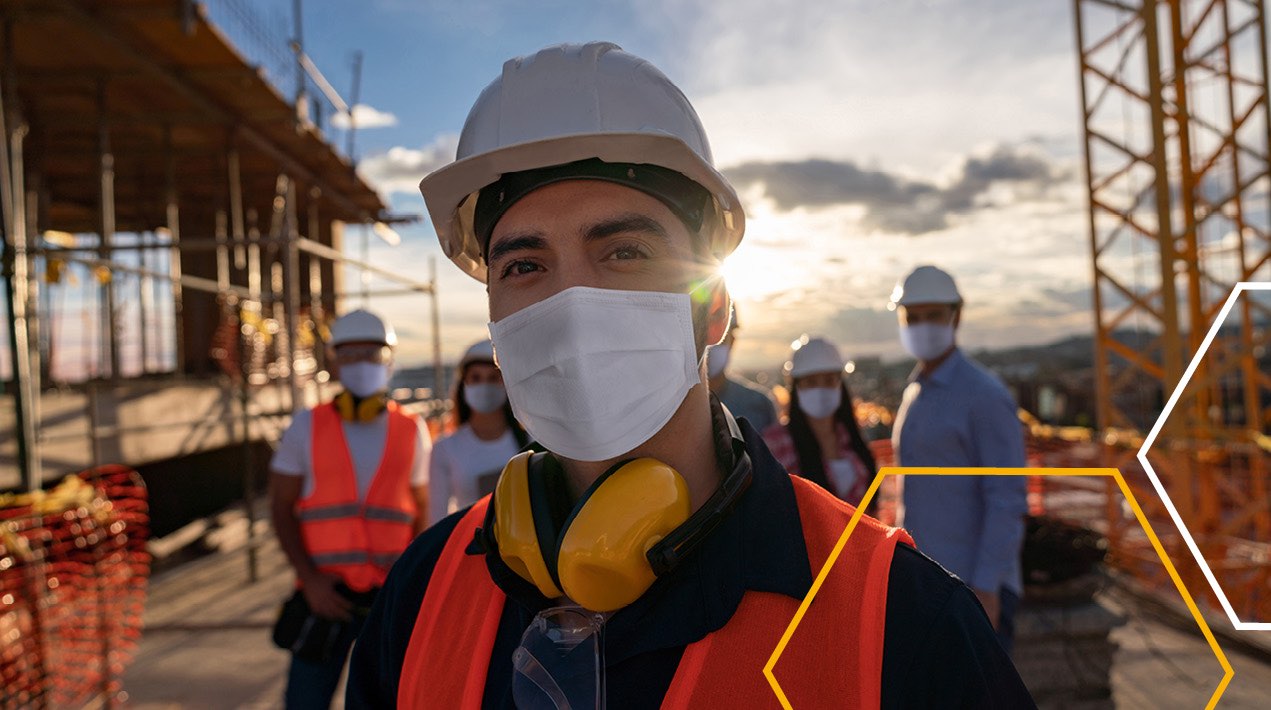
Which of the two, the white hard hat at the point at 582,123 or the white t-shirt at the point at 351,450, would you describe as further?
the white t-shirt at the point at 351,450

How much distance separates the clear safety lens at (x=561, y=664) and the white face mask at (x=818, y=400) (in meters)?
3.55

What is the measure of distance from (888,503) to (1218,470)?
12.0 metres

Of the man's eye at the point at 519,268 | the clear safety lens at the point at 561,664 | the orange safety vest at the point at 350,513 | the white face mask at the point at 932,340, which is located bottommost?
the orange safety vest at the point at 350,513

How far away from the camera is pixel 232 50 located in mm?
10375

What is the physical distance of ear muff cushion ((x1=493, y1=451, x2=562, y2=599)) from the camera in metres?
1.31

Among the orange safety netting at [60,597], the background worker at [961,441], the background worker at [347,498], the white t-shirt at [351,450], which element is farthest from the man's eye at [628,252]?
the orange safety netting at [60,597]

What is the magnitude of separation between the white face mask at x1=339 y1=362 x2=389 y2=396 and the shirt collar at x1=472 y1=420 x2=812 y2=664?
3475mm

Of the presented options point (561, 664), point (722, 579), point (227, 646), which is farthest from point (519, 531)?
point (227, 646)

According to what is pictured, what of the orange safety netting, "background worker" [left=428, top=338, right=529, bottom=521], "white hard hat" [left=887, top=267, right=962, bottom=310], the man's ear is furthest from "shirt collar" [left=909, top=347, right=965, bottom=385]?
the orange safety netting

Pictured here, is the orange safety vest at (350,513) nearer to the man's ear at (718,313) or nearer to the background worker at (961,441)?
the background worker at (961,441)

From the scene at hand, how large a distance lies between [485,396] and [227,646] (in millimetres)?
3768

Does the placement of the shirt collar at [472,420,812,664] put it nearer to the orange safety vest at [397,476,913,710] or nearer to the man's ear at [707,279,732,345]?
the orange safety vest at [397,476,913,710]

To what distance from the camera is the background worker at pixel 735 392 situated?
4793mm

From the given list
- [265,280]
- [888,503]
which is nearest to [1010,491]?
[888,503]
